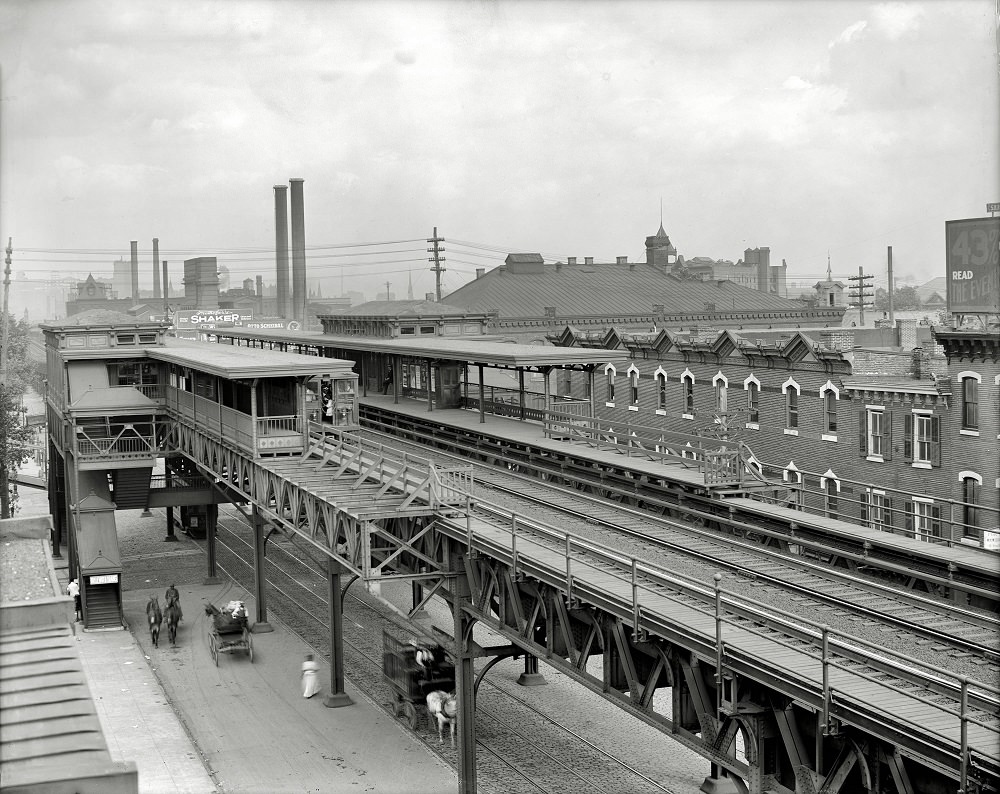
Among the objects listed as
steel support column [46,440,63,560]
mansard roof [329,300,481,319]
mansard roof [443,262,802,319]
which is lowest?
steel support column [46,440,63,560]

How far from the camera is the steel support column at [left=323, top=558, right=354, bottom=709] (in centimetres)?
2755

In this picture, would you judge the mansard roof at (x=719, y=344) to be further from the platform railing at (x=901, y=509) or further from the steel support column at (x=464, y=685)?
the steel support column at (x=464, y=685)

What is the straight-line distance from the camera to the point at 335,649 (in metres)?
27.8

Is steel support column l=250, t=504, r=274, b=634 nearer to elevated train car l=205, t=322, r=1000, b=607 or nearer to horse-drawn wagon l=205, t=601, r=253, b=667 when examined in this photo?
horse-drawn wagon l=205, t=601, r=253, b=667

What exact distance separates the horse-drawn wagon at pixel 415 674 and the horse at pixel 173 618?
9224 mm

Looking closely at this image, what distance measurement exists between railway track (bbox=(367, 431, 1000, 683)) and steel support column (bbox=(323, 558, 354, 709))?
431 centimetres

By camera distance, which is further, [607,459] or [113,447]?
[113,447]

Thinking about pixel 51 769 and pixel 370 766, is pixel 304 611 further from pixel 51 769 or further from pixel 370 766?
pixel 51 769

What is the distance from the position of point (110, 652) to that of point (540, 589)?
1920 centimetres

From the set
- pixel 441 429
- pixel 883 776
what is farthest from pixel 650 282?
pixel 883 776

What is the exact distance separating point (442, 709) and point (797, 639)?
12.3 m

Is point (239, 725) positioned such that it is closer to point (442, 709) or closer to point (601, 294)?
point (442, 709)

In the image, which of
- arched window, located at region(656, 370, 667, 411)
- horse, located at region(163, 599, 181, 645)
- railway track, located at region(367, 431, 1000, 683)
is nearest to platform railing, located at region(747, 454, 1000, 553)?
arched window, located at region(656, 370, 667, 411)

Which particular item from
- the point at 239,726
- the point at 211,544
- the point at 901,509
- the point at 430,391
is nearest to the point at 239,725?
the point at 239,726
